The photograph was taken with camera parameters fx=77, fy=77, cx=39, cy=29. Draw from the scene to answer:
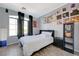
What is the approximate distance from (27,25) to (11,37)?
1498 mm

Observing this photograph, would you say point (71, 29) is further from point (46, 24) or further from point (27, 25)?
point (27, 25)

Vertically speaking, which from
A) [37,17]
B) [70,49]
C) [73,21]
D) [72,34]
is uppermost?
[37,17]

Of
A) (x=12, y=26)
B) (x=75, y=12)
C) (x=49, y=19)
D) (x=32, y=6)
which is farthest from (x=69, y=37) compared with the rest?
(x=12, y=26)

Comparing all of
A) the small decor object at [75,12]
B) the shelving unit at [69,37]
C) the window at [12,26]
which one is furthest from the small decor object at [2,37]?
the small decor object at [75,12]

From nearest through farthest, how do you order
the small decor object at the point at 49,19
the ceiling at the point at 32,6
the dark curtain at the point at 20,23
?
the ceiling at the point at 32,6, the small decor object at the point at 49,19, the dark curtain at the point at 20,23

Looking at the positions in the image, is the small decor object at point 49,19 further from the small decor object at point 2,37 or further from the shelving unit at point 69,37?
the small decor object at point 2,37

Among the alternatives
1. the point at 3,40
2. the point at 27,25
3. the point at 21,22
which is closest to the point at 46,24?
the point at 27,25

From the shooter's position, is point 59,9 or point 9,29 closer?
point 59,9

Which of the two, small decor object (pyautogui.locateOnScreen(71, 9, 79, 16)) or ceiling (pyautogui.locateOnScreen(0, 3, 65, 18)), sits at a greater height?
ceiling (pyautogui.locateOnScreen(0, 3, 65, 18))

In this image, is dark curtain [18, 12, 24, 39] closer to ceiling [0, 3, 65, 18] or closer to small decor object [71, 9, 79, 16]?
ceiling [0, 3, 65, 18]

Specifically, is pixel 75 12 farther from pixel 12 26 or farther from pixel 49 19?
pixel 12 26

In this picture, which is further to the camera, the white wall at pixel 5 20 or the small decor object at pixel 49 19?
the small decor object at pixel 49 19

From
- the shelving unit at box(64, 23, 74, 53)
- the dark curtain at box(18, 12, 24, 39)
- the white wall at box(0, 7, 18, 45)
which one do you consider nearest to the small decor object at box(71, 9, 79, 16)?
the shelving unit at box(64, 23, 74, 53)

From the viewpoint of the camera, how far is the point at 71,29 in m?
3.40
